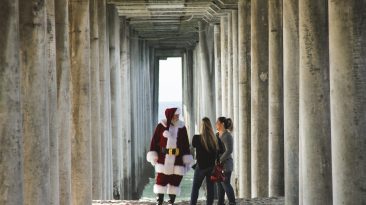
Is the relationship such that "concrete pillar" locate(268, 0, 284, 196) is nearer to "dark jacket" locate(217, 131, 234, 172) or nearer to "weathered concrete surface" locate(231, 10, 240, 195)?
"dark jacket" locate(217, 131, 234, 172)

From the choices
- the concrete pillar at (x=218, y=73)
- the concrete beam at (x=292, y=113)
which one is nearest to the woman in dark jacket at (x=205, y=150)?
the concrete beam at (x=292, y=113)

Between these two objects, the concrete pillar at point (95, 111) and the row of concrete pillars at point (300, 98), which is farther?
the concrete pillar at point (95, 111)

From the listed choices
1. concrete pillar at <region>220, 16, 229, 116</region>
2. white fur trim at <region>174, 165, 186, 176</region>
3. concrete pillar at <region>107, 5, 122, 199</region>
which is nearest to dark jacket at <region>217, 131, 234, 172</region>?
white fur trim at <region>174, 165, 186, 176</region>

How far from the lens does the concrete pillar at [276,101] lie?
604 inches

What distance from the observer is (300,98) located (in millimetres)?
10727

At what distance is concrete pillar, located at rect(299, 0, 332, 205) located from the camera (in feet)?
33.6

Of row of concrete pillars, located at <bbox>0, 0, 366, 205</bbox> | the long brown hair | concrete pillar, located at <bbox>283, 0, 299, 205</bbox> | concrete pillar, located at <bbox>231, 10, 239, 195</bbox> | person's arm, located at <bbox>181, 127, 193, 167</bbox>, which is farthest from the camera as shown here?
concrete pillar, located at <bbox>231, 10, 239, 195</bbox>

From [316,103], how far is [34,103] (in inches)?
148

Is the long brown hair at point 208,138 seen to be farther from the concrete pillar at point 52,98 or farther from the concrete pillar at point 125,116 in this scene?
the concrete pillar at point 125,116

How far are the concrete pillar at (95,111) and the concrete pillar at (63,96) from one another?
15.1 ft

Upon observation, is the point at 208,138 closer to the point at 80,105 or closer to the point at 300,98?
the point at 300,98

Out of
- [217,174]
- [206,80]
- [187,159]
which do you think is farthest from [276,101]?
[206,80]

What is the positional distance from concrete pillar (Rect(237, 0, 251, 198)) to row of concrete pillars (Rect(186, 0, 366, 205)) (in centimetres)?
3

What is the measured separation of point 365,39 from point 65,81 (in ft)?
16.5
